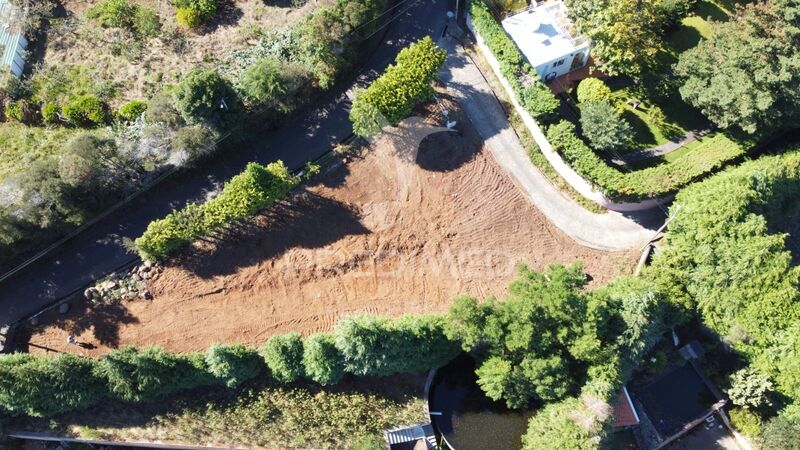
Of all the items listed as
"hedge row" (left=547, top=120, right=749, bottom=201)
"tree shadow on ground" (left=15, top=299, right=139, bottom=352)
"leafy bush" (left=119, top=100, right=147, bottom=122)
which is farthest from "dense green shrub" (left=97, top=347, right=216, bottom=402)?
Answer: "hedge row" (left=547, top=120, right=749, bottom=201)

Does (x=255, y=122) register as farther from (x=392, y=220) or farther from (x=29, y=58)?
(x=29, y=58)

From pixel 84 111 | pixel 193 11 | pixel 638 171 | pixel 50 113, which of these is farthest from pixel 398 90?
pixel 50 113

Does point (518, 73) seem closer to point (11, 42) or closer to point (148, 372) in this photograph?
point (148, 372)

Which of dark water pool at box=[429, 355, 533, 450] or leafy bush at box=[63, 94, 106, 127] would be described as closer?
dark water pool at box=[429, 355, 533, 450]

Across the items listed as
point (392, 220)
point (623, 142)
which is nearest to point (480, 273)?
point (392, 220)

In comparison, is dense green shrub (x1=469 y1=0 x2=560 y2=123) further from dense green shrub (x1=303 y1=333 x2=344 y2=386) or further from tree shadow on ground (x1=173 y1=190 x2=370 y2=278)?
dense green shrub (x1=303 y1=333 x2=344 y2=386)

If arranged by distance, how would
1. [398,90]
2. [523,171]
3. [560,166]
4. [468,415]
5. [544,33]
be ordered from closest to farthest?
[468,415], [398,90], [560,166], [544,33], [523,171]
